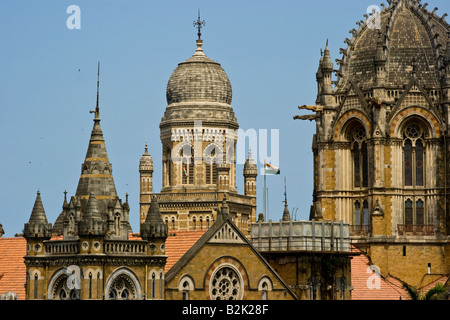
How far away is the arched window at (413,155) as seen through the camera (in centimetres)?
11206

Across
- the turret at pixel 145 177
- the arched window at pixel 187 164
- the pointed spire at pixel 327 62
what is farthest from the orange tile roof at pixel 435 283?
the arched window at pixel 187 164

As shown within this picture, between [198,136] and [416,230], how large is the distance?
49.6m

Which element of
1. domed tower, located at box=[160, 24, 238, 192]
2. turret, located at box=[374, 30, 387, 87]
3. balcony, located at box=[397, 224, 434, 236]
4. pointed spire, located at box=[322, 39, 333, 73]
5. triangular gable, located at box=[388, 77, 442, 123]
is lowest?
balcony, located at box=[397, 224, 434, 236]

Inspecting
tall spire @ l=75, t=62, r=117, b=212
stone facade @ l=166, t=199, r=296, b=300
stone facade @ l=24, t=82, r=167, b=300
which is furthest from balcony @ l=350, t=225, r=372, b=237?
tall spire @ l=75, t=62, r=117, b=212

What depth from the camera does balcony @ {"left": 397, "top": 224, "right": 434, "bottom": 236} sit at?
111 meters

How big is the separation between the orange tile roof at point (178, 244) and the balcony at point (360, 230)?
26.8 meters

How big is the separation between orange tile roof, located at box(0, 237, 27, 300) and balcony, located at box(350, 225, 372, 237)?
92.7 ft

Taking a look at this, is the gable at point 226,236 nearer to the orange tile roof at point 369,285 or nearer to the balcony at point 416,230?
the orange tile roof at point 369,285

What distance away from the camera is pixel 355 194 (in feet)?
372

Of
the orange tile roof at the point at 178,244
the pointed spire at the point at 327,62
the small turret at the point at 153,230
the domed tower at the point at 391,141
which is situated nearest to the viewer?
the small turret at the point at 153,230

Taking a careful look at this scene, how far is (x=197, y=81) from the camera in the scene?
15750 centimetres

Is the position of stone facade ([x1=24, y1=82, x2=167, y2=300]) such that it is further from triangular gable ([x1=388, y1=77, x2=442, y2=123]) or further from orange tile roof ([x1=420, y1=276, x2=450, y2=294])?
triangular gable ([x1=388, y1=77, x2=442, y2=123])

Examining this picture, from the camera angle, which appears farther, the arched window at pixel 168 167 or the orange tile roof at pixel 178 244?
the arched window at pixel 168 167
